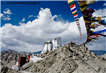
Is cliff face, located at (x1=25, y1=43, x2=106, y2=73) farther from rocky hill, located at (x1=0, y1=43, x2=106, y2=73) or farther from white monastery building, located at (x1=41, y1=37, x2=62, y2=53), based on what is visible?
white monastery building, located at (x1=41, y1=37, x2=62, y2=53)

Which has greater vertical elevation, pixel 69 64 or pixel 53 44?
pixel 53 44

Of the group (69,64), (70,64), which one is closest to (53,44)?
(69,64)

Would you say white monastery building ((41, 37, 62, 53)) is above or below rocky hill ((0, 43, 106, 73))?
above

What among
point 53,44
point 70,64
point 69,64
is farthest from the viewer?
point 53,44

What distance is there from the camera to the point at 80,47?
56.3 metres

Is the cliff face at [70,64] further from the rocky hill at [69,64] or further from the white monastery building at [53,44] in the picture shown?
the white monastery building at [53,44]

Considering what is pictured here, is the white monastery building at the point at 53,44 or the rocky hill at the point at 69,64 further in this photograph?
the white monastery building at the point at 53,44

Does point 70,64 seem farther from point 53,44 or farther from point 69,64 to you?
point 53,44

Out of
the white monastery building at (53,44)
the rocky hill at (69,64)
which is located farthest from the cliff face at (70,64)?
the white monastery building at (53,44)

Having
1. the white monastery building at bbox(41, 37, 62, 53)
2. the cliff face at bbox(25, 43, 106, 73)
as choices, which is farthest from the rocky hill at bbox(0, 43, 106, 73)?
the white monastery building at bbox(41, 37, 62, 53)

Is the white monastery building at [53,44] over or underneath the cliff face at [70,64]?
over

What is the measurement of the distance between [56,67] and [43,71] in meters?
5.63

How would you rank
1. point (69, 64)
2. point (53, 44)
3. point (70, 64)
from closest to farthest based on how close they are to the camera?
point (70, 64)
point (69, 64)
point (53, 44)

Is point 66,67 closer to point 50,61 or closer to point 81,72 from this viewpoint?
point 81,72
